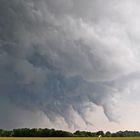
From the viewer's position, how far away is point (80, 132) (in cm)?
18375

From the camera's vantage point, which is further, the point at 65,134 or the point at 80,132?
the point at 80,132

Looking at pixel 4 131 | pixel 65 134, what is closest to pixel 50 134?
pixel 65 134

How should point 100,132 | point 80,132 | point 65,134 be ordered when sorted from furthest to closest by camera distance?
point 100,132, point 80,132, point 65,134

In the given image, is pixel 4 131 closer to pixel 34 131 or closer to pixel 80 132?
pixel 34 131

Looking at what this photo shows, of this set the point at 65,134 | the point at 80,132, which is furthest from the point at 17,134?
the point at 80,132

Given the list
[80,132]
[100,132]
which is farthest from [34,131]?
[100,132]

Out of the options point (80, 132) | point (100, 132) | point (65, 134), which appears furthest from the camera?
point (100, 132)

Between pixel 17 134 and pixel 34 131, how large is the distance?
28.8 ft

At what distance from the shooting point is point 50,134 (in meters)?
164

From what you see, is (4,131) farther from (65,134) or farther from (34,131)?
(65,134)

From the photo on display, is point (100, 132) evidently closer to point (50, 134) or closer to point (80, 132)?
Answer: point (80, 132)

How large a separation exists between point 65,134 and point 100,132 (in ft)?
137

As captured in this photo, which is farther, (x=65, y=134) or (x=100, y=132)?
(x=100, y=132)

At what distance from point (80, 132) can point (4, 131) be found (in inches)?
1697
